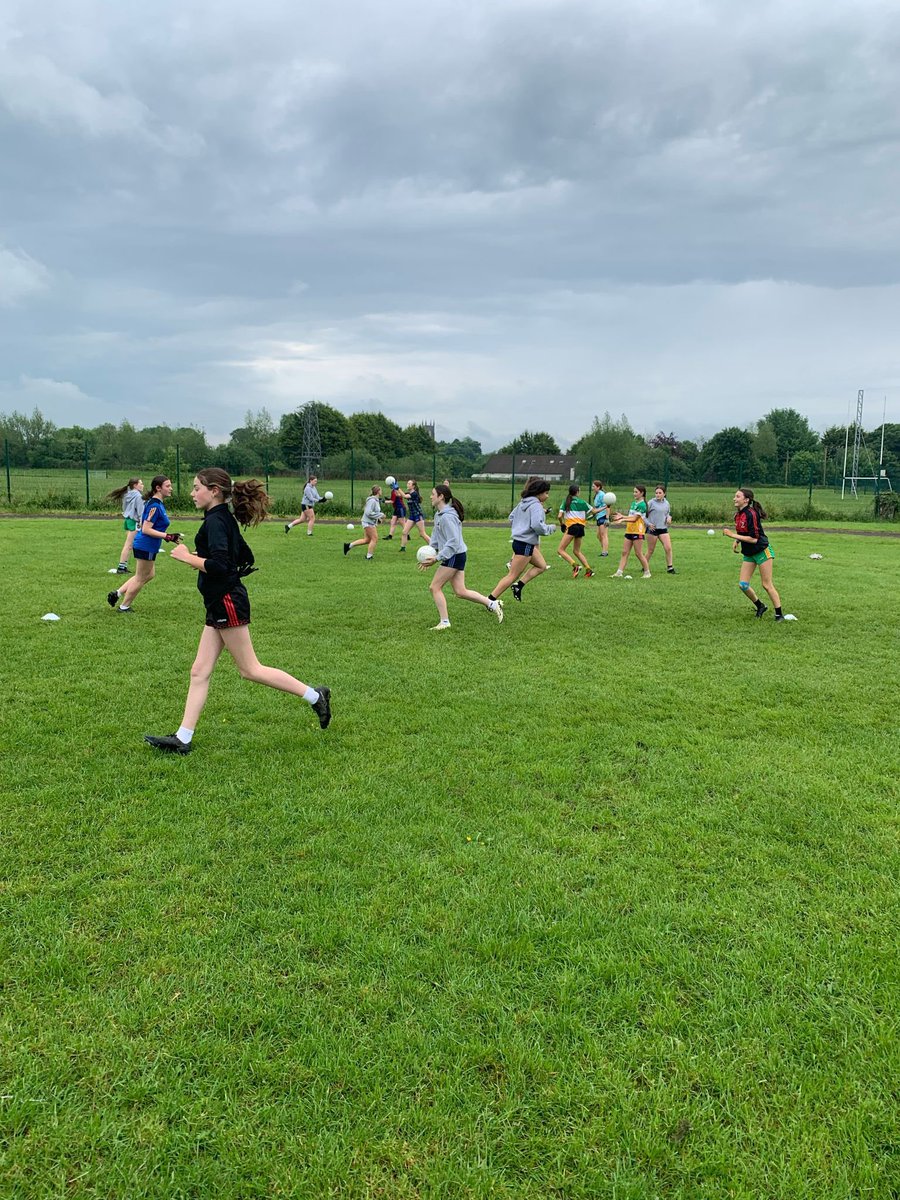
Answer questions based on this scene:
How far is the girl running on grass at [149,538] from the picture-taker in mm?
9320

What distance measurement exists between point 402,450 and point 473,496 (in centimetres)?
6990

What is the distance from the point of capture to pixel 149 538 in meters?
Result: 9.93

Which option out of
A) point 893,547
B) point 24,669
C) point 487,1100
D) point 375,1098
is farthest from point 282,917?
point 893,547

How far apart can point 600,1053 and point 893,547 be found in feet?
76.2

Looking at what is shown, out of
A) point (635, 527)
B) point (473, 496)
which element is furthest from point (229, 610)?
point (473, 496)

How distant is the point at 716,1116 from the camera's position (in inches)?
93.9

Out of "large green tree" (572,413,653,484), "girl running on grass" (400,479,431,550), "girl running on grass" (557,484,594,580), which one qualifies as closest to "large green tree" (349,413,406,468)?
"large green tree" (572,413,653,484)

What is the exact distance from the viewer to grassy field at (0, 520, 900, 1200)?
7.43ft

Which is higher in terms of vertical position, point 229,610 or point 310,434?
point 310,434

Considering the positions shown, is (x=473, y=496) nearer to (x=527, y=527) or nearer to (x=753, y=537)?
(x=527, y=527)

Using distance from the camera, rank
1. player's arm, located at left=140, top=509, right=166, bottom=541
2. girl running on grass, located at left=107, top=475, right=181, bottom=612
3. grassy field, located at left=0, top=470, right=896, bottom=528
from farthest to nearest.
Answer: grassy field, located at left=0, top=470, right=896, bottom=528 → girl running on grass, located at left=107, top=475, right=181, bottom=612 → player's arm, located at left=140, top=509, right=166, bottom=541

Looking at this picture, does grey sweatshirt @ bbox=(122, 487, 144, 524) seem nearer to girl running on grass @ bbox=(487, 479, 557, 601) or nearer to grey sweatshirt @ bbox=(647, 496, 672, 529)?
girl running on grass @ bbox=(487, 479, 557, 601)

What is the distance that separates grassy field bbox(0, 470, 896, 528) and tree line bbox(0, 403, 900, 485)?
884 millimetres

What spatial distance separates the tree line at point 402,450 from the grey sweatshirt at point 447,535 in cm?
2496
